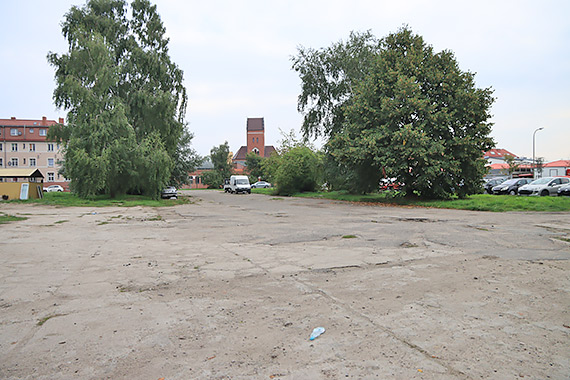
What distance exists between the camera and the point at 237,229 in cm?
1271

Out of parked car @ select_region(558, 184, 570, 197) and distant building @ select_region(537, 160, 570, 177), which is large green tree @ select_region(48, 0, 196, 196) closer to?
parked car @ select_region(558, 184, 570, 197)

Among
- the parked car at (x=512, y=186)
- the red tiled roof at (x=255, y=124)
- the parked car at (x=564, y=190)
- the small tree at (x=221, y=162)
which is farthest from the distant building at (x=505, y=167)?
the red tiled roof at (x=255, y=124)

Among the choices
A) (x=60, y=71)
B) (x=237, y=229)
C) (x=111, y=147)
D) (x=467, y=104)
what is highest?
(x=60, y=71)

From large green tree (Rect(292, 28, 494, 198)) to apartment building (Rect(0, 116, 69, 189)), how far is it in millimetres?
75587

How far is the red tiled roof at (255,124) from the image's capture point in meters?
132

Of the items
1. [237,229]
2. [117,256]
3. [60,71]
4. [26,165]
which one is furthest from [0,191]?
[26,165]

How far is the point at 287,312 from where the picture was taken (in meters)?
4.41

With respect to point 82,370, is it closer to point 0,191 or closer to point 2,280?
point 2,280

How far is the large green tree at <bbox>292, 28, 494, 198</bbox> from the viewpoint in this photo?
23719 millimetres

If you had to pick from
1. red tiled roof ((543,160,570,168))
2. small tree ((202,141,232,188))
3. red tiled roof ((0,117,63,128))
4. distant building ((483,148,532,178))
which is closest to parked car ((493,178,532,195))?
distant building ((483,148,532,178))

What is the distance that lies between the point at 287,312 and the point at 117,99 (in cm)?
3099

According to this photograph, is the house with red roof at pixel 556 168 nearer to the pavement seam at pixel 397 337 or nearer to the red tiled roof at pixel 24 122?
the pavement seam at pixel 397 337

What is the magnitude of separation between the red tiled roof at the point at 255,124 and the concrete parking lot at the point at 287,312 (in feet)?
411

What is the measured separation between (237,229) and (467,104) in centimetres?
1819
